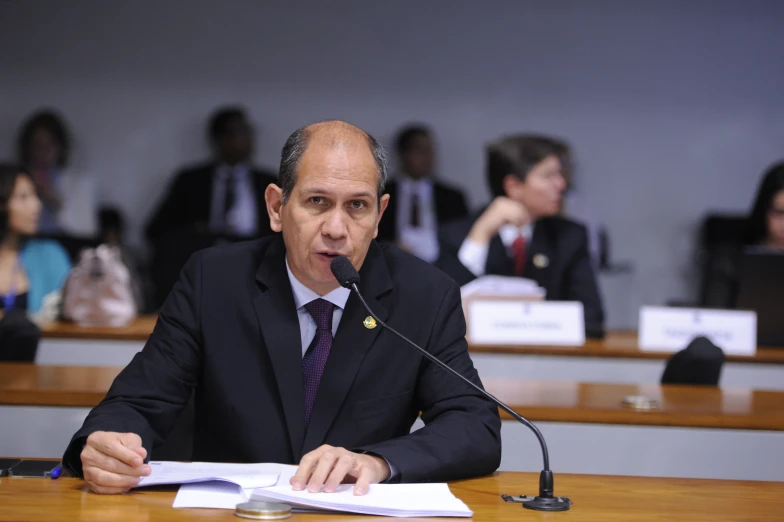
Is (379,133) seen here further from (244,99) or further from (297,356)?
(297,356)

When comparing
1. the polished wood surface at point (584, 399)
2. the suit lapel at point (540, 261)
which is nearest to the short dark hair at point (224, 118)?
the suit lapel at point (540, 261)

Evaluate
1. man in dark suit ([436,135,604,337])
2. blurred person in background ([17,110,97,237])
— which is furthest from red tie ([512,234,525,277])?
blurred person in background ([17,110,97,237])

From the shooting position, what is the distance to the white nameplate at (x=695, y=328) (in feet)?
12.1

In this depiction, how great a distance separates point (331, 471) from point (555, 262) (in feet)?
10.2

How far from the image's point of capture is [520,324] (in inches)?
143

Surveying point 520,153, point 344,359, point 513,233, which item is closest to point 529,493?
point 344,359

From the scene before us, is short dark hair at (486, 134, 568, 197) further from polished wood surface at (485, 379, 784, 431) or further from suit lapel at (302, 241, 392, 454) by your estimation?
suit lapel at (302, 241, 392, 454)

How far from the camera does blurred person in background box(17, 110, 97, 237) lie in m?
6.95

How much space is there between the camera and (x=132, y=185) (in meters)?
7.50

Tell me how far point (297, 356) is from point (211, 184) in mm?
5198

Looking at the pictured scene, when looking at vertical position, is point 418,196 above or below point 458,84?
below

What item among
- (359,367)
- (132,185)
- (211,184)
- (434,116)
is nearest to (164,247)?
(211,184)

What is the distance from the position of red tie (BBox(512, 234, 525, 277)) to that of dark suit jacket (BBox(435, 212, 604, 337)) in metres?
0.02

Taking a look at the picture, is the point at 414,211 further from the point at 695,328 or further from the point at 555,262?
the point at 695,328
